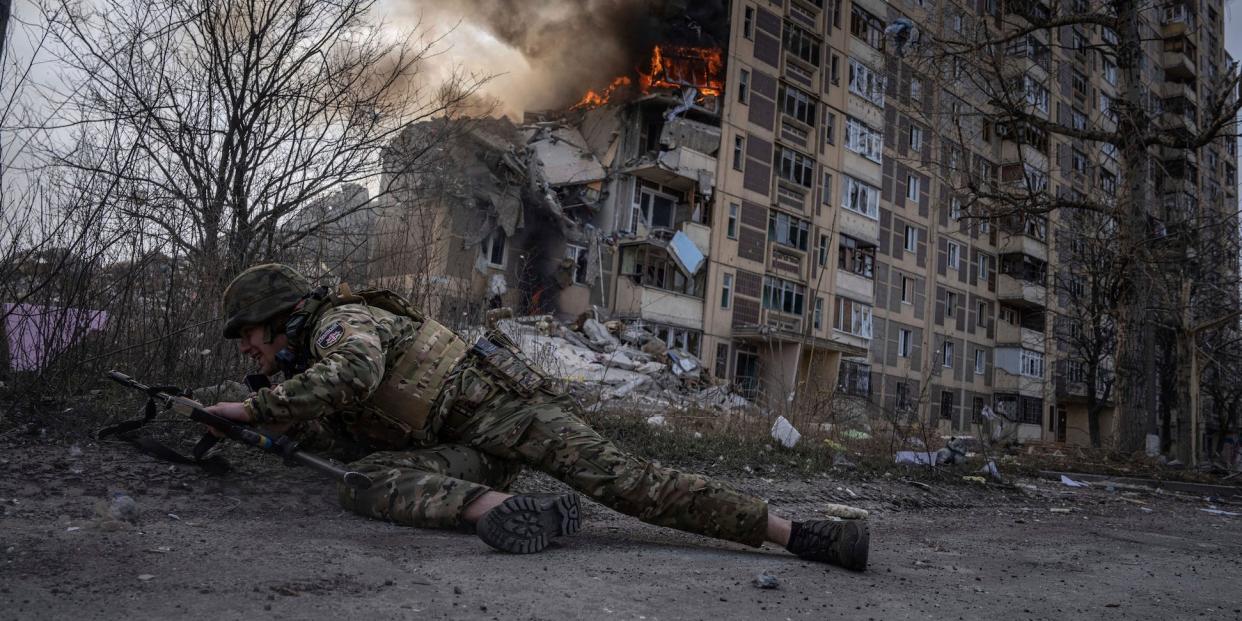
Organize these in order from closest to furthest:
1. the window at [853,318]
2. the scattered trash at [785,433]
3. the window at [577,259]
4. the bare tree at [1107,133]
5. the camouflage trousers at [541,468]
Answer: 1. the camouflage trousers at [541,468]
2. the scattered trash at [785,433]
3. the bare tree at [1107,133]
4. the window at [577,259]
5. the window at [853,318]

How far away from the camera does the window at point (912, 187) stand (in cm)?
3309

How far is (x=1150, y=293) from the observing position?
41.1ft

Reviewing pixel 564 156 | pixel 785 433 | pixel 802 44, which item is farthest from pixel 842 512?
pixel 802 44

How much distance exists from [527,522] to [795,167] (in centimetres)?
2712

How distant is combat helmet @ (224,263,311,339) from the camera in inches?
119

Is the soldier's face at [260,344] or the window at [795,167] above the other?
the window at [795,167]

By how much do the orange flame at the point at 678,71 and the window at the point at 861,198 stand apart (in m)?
6.79

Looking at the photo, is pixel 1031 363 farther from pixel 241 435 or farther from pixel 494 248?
pixel 241 435

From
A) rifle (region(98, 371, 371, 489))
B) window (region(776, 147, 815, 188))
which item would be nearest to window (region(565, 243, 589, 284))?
window (region(776, 147, 815, 188))

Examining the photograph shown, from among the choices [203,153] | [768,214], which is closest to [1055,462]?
[203,153]

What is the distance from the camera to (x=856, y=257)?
29906mm

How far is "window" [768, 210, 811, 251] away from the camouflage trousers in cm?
2488

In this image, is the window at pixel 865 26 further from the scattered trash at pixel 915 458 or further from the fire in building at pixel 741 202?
the scattered trash at pixel 915 458

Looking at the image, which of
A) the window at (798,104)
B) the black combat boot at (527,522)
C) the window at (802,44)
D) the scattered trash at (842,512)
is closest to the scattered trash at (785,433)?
the scattered trash at (842,512)
